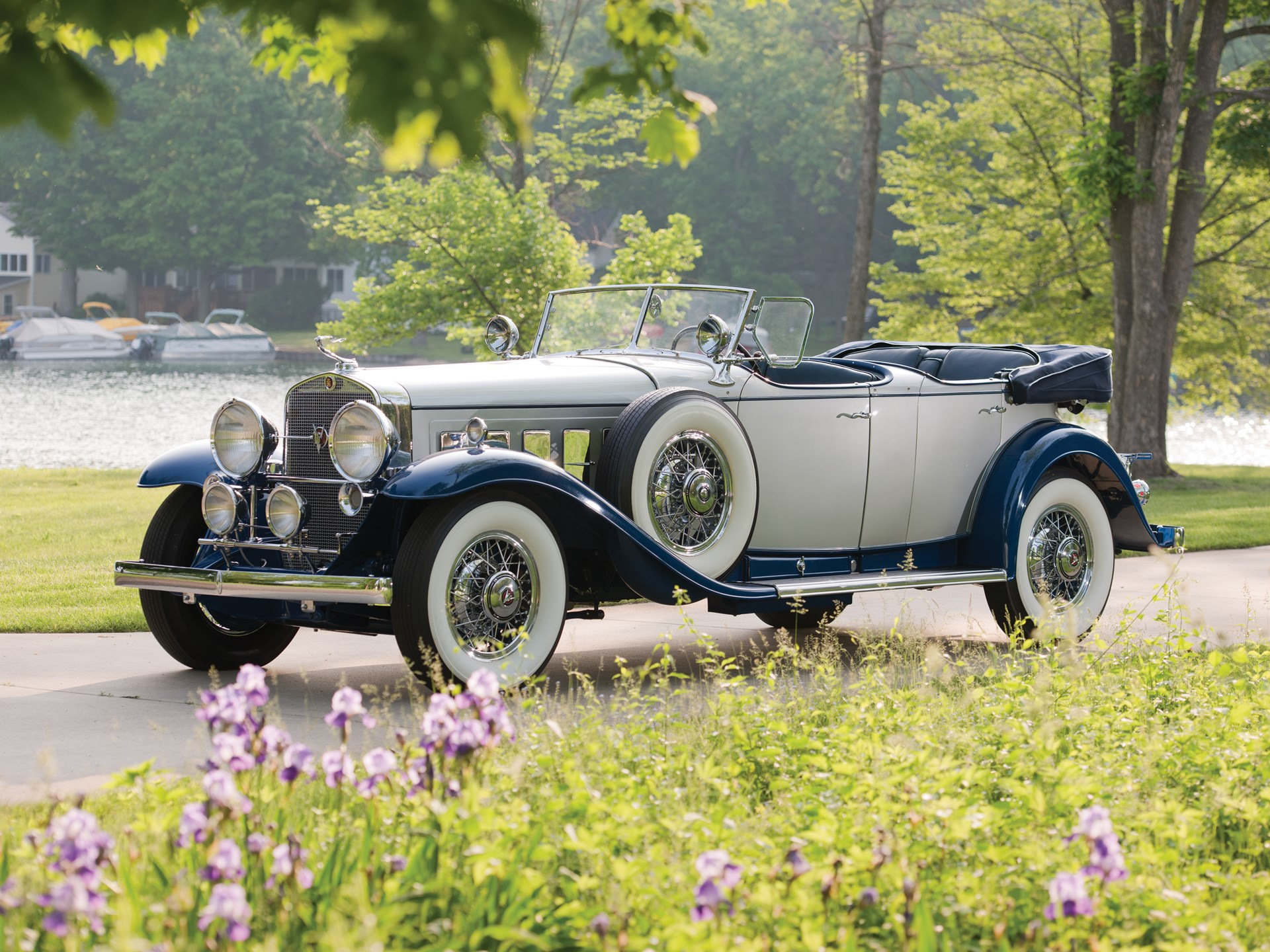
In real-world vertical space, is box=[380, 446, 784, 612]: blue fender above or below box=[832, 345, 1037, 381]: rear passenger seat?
below

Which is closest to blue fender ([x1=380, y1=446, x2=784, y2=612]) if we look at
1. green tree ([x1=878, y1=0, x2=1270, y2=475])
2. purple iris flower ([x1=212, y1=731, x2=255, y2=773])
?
purple iris flower ([x1=212, y1=731, x2=255, y2=773])

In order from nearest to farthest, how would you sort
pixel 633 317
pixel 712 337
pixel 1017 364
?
pixel 712 337 → pixel 633 317 → pixel 1017 364

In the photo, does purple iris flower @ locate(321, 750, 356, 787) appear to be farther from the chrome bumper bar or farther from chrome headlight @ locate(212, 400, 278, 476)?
chrome headlight @ locate(212, 400, 278, 476)

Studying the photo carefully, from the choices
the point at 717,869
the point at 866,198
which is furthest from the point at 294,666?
the point at 866,198

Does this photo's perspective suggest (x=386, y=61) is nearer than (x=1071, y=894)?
Yes

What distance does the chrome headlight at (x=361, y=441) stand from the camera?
6.25m

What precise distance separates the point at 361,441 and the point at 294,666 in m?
1.38

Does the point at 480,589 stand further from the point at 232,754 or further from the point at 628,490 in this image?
the point at 232,754

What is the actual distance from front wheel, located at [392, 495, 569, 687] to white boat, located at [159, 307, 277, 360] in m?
55.1

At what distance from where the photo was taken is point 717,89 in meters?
64.4

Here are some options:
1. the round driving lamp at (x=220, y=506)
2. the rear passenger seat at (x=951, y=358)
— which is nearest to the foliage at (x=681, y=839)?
the round driving lamp at (x=220, y=506)

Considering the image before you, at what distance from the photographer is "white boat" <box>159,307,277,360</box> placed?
58.9 m

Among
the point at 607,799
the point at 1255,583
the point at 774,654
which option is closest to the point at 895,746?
the point at 607,799

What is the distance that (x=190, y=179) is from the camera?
190ft
